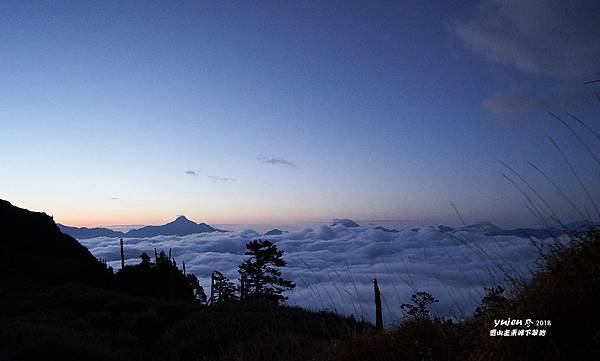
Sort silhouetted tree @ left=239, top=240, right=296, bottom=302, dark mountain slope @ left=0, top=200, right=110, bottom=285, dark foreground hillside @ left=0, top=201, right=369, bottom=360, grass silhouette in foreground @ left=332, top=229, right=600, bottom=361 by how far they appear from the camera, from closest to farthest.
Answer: grass silhouette in foreground @ left=332, top=229, right=600, bottom=361 < dark foreground hillside @ left=0, top=201, right=369, bottom=360 < dark mountain slope @ left=0, top=200, right=110, bottom=285 < silhouetted tree @ left=239, top=240, right=296, bottom=302

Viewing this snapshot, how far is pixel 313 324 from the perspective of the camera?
1312cm

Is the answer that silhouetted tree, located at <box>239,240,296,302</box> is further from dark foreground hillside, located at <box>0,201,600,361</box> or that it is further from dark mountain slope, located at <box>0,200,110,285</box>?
dark foreground hillside, located at <box>0,201,600,361</box>

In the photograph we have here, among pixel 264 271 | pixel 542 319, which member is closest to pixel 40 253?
pixel 264 271

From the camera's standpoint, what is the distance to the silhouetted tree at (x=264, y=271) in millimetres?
41125

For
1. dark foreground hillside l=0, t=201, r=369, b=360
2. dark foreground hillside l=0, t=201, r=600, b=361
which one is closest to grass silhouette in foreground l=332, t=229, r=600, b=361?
dark foreground hillside l=0, t=201, r=600, b=361

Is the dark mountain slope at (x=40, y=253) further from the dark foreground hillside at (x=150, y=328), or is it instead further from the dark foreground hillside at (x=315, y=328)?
the dark foreground hillside at (x=315, y=328)

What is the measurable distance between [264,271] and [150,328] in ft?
83.7

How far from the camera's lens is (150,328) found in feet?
54.3

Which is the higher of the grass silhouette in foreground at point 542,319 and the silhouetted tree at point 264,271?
the grass silhouette in foreground at point 542,319

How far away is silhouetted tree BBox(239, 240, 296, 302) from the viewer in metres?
41.1

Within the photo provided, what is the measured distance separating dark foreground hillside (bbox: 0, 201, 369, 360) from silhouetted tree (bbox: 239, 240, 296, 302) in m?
17.2

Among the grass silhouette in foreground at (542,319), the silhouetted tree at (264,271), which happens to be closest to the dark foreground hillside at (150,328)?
the grass silhouette in foreground at (542,319)

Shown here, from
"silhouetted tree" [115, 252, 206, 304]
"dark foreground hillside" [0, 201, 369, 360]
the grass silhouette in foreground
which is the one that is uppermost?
the grass silhouette in foreground

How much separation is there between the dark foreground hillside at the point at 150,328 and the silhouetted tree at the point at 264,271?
56.5 ft
